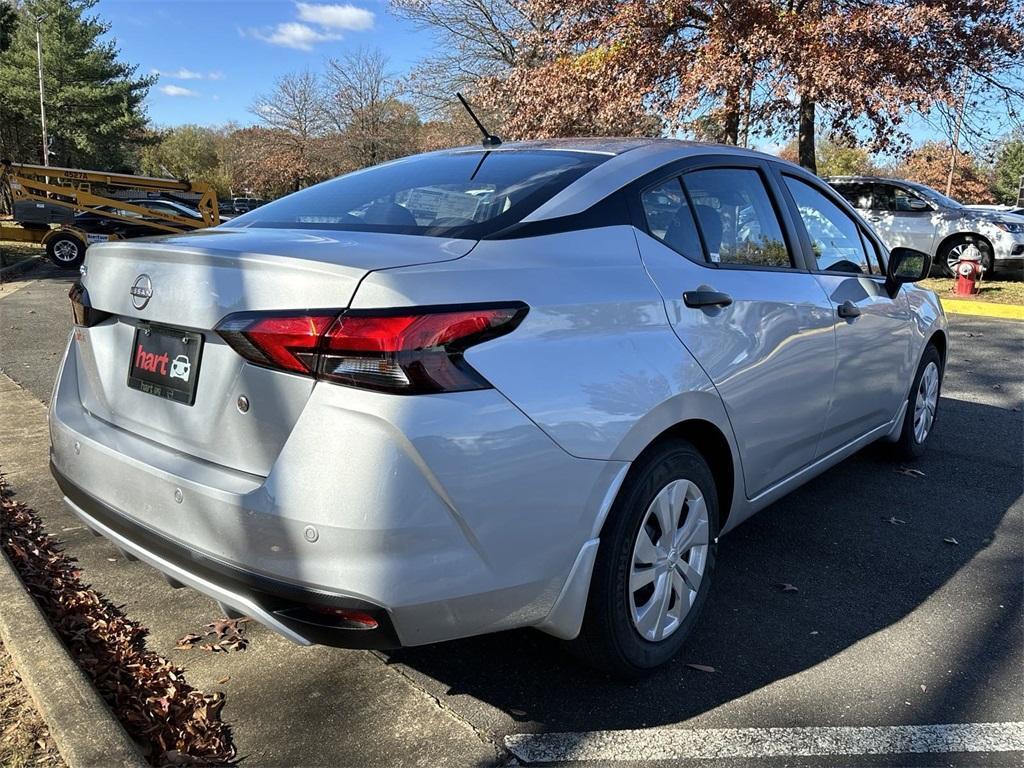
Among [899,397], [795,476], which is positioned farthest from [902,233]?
[795,476]

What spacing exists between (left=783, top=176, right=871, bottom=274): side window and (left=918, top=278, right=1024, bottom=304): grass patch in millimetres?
8315

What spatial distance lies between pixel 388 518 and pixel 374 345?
1.28 feet

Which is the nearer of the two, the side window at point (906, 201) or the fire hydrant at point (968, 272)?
the fire hydrant at point (968, 272)

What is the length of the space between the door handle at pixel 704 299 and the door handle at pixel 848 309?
38.3 inches

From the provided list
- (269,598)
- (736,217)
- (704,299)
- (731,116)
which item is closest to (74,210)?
(731,116)

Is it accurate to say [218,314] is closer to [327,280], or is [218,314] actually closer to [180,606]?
[327,280]

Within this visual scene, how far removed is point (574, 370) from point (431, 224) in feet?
2.19

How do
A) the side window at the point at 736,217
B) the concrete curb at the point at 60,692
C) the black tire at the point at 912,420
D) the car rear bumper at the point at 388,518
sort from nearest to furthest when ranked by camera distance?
the car rear bumper at the point at 388,518
the concrete curb at the point at 60,692
the side window at the point at 736,217
the black tire at the point at 912,420

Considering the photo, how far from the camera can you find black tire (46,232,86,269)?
16391 mm

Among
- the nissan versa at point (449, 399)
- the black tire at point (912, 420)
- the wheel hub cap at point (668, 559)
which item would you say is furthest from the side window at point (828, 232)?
the wheel hub cap at point (668, 559)

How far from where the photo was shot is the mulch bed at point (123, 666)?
228 cm

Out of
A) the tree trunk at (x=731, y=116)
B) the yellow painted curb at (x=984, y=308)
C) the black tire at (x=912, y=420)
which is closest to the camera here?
the black tire at (x=912, y=420)

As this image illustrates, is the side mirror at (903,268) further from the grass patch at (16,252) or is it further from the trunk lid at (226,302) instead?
the grass patch at (16,252)

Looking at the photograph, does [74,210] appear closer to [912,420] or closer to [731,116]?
[731,116]
